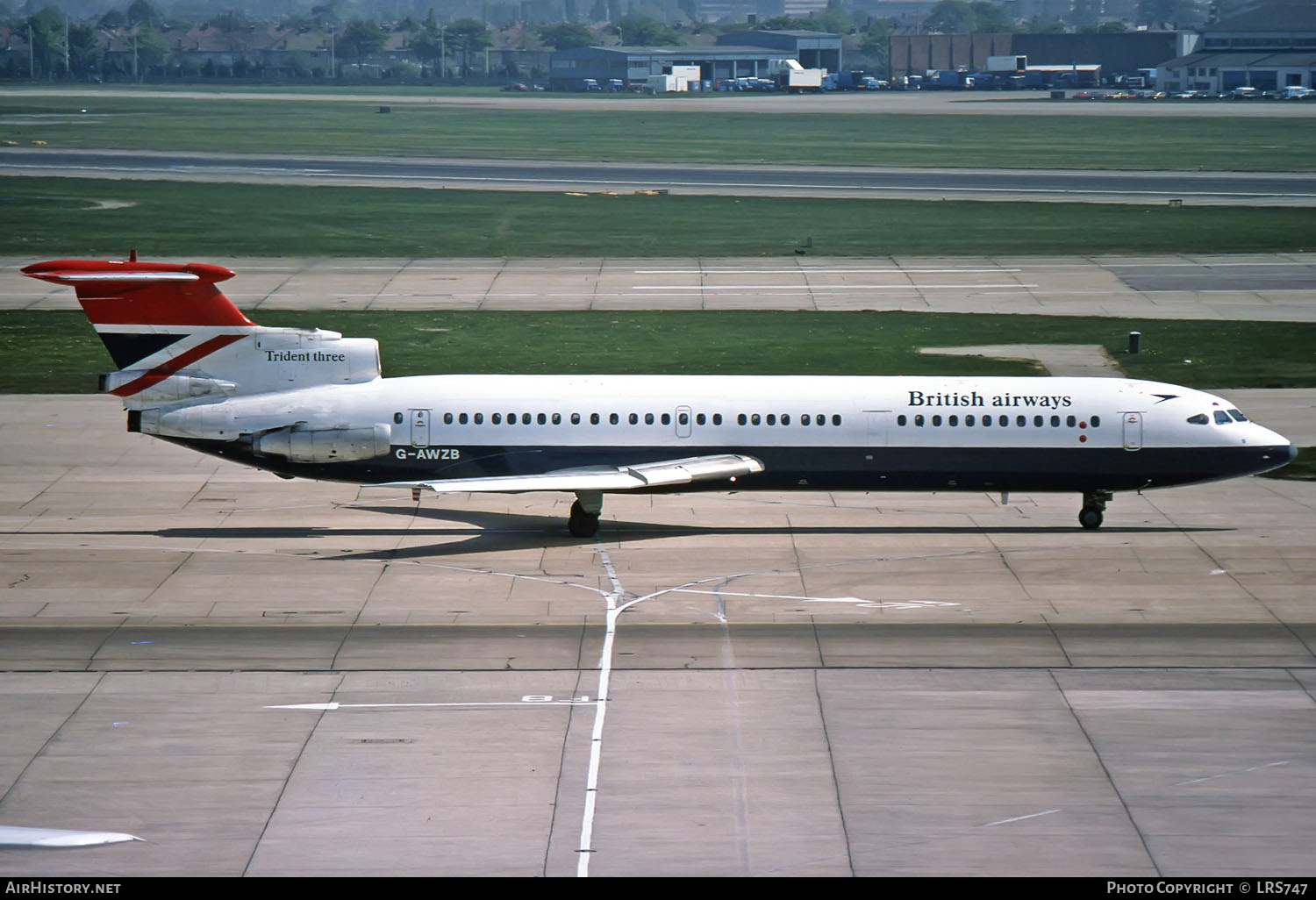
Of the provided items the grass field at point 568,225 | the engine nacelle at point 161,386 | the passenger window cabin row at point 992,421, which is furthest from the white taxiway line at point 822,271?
the engine nacelle at point 161,386

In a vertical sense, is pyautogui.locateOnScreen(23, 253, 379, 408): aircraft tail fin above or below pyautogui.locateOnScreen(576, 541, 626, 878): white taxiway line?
above

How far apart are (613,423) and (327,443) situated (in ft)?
20.6

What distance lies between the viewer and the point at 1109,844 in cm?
1988

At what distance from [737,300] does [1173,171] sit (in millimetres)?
60247

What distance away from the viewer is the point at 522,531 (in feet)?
121

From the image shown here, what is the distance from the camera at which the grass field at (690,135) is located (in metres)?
128

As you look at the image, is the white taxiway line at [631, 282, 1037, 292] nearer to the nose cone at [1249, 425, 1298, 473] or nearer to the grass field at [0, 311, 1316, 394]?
the grass field at [0, 311, 1316, 394]

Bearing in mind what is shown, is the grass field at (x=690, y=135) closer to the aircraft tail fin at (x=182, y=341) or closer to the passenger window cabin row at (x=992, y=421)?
the passenger window cabin row at (x=992, y=421)

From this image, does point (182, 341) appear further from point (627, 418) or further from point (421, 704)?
point (421, 704)

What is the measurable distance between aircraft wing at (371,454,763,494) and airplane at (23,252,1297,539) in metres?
0.06

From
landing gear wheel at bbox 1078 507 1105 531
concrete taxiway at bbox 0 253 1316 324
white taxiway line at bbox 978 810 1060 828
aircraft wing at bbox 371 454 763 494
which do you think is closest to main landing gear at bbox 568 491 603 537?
aircraft wing at bbox 371 454 763 494

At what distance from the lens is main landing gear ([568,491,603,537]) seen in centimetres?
3544

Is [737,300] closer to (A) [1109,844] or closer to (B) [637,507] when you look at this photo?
(B) [637,507]

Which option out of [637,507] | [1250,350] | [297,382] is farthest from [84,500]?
[1250,350]
